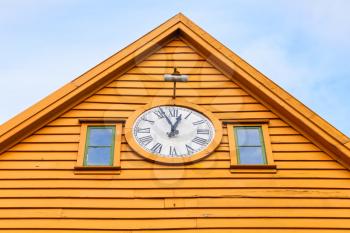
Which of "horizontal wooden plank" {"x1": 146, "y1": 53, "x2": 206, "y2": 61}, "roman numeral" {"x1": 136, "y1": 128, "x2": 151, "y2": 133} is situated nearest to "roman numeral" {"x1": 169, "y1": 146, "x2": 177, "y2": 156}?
"roman numeral" {"x1": 136, "y1": 128, "x2": 151, "y2": 133}

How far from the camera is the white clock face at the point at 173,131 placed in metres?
9.34

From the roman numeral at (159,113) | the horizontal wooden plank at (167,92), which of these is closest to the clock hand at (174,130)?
the roman numeral at (159,113)

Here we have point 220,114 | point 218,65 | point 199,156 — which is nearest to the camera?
point 199,156

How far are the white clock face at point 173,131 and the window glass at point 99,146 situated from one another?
43cm

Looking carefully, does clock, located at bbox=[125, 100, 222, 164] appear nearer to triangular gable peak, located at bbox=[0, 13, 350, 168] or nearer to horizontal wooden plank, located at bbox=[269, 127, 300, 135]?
horizontal wooden plank, located at bbox=[269, 127, 300, 135]
